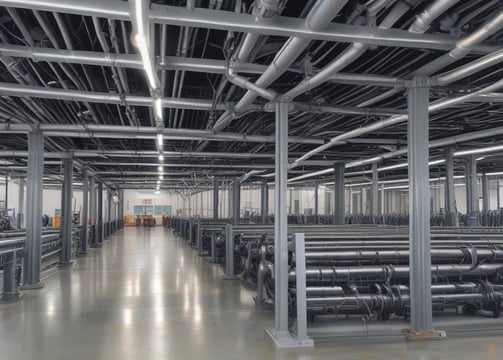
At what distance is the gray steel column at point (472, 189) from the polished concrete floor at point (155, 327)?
6131mm

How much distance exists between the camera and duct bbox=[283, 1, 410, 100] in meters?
3.10

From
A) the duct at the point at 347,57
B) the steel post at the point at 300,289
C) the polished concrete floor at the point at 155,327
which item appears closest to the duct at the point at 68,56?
the duct at the point at 347,57

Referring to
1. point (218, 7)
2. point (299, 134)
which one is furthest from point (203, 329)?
point (299, 134)

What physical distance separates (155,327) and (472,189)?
28.9 feet

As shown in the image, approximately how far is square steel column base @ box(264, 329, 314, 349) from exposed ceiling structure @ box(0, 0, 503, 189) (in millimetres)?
2523

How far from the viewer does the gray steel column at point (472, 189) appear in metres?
9.81

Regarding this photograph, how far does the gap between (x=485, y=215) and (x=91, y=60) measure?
12.7 m

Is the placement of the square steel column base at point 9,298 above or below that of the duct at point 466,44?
below

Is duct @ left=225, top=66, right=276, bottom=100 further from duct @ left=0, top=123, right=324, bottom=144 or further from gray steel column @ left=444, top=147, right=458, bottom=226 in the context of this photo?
gray steel column @ left=444, top=147, right=458, bottom=226

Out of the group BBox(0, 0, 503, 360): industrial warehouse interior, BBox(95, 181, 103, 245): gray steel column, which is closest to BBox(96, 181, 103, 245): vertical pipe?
BBox(95, 181, 103, 245): gray steel column

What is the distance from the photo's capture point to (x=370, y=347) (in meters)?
4.08

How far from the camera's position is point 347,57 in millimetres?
3496

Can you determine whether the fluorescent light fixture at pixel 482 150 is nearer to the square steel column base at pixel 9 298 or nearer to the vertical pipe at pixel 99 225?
the square steel column base at pixel 9 298

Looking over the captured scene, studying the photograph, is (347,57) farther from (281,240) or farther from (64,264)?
(64,264)
